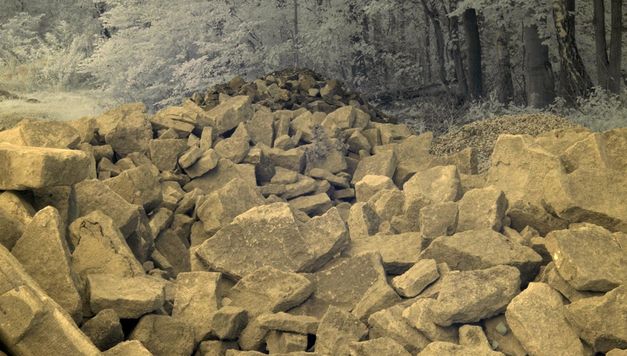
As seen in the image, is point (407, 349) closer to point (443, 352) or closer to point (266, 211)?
point (443, 352)

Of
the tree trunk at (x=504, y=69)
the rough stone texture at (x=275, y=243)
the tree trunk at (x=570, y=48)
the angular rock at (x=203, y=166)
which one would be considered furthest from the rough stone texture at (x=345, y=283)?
the tree trunk at (x=504, y=69)

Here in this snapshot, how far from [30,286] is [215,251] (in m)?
1.87

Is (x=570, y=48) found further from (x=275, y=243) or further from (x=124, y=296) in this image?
(x=124, y=296)

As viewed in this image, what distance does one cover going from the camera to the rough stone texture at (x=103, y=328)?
4188mm

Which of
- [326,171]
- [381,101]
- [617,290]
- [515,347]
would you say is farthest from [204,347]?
[381,101]

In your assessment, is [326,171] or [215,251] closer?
[215,251]

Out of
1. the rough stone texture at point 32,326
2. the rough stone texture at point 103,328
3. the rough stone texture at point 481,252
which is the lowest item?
the rough stone texture at point 481,252

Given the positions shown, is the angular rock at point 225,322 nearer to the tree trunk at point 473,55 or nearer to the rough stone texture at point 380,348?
the rough stone texture at point 380,348

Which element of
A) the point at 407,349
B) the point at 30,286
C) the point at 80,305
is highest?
the point at 30,286

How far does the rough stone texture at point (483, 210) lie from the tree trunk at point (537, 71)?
837 centimetres

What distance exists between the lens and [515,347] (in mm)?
4301

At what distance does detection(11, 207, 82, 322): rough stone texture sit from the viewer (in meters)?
4.25

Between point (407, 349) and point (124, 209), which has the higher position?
point (124, 209)

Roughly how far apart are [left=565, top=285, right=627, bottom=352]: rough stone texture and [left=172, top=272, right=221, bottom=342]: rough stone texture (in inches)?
93.4
